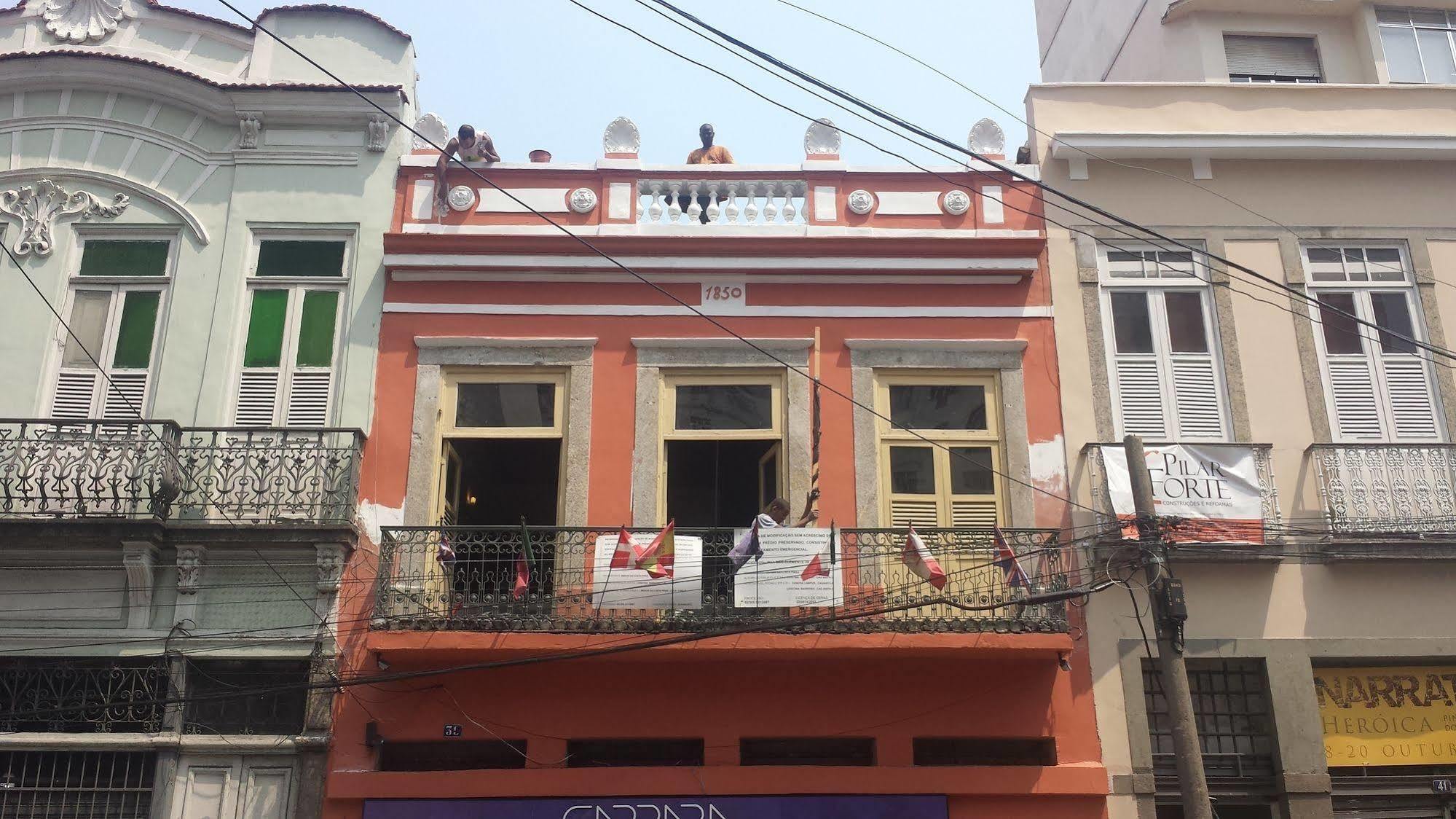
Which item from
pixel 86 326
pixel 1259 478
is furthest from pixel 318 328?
pixel 1259 478

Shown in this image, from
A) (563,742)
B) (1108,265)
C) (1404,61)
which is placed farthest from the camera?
(1404,61)

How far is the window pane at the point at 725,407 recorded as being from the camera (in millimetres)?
12844

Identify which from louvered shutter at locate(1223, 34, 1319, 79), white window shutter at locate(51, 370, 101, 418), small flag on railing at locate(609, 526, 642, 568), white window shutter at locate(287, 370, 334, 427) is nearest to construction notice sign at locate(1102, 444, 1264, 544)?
Result: small flag on railing at locate(609, 526, 642, 568)

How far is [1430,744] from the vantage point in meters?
11.8

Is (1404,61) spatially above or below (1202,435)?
above

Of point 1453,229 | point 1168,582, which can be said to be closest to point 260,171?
point 1168,582

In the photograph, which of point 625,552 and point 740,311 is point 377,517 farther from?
point 740,311

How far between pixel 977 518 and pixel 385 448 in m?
5.84

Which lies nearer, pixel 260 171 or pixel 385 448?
pixel 385 448

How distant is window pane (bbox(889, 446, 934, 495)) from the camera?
12.6 meters

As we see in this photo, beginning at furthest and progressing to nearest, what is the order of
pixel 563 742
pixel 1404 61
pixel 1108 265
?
pixel 1404 61 < pixel 1108 265 < pixel 563 742

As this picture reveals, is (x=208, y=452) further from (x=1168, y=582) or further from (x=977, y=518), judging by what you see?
(x=1168, y=582)

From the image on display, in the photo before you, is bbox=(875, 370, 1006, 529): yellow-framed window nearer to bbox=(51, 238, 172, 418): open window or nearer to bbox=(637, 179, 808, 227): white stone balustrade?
bbox=(637, 179, 808, 227): white stone balustrade

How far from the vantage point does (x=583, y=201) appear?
13461 millimetres
